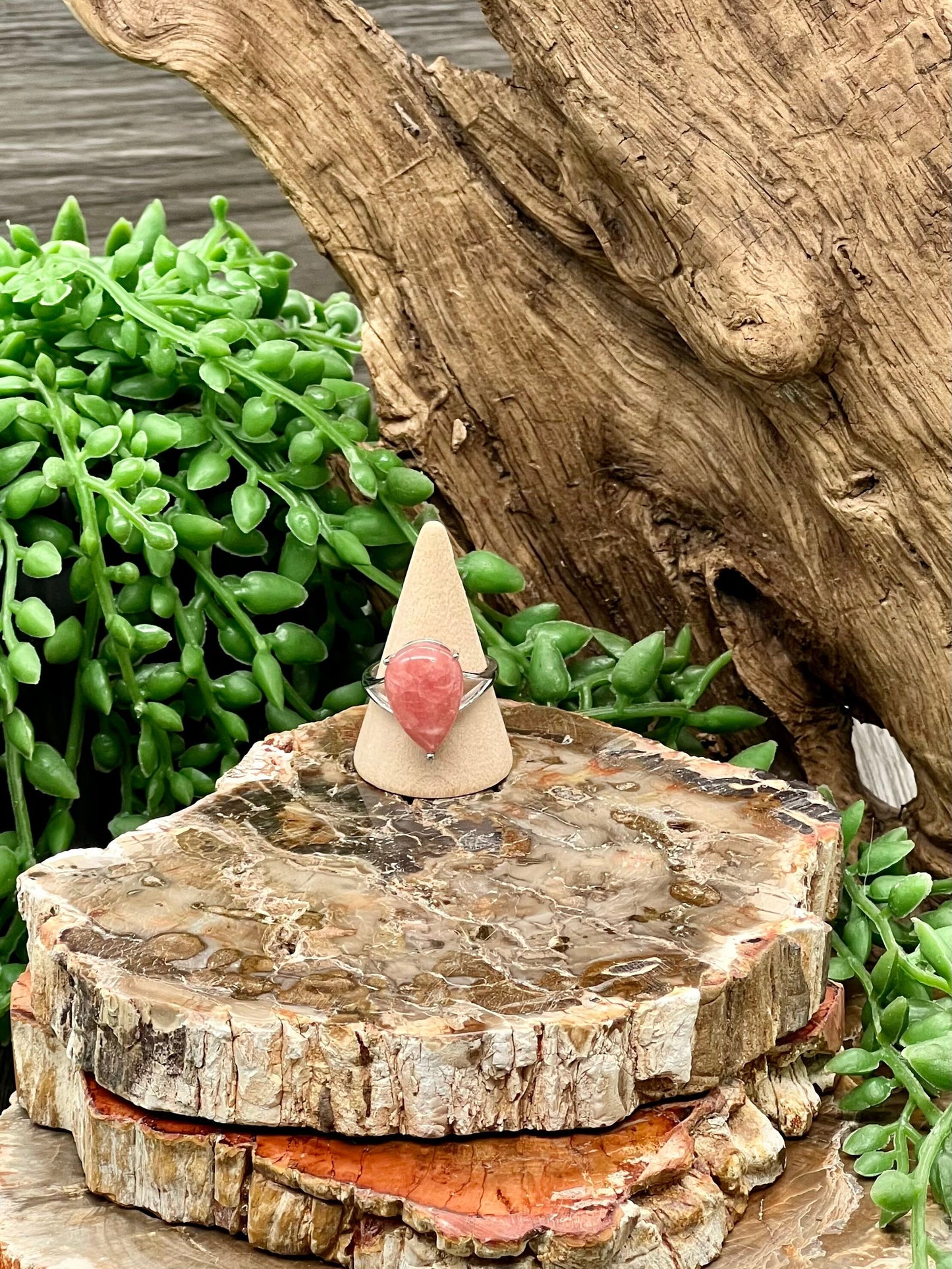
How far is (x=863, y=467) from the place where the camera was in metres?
1.08

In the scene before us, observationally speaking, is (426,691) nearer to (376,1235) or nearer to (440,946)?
(440,946)

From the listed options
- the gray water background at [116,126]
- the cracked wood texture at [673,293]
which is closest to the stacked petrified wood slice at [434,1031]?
the cracked wood texture at [673,293]

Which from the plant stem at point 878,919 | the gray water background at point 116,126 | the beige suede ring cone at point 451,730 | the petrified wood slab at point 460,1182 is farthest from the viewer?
the gray water background at point 116,126

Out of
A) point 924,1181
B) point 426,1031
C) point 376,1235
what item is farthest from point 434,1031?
point 924,1181

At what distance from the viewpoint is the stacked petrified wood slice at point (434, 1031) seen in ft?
2.38

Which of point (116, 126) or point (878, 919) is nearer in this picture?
point (878, 919)

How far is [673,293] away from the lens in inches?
42.6

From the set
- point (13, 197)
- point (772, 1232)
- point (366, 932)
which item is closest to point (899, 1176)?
point (772, 1232)

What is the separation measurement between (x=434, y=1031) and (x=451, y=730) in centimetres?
31

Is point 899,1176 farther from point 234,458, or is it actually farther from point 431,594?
point 234,458

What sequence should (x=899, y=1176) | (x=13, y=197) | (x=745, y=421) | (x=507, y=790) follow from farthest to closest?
(x=13, y=197) → (x=745, y=421) → (x=507, y=790) → (x=899, y=1176)

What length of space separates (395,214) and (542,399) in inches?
8.7

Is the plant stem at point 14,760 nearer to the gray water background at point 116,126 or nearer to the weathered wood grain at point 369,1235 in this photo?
the weathered wood grain at point 369,1235

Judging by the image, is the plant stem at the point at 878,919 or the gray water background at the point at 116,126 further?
the gray water background at the point at 116,126
